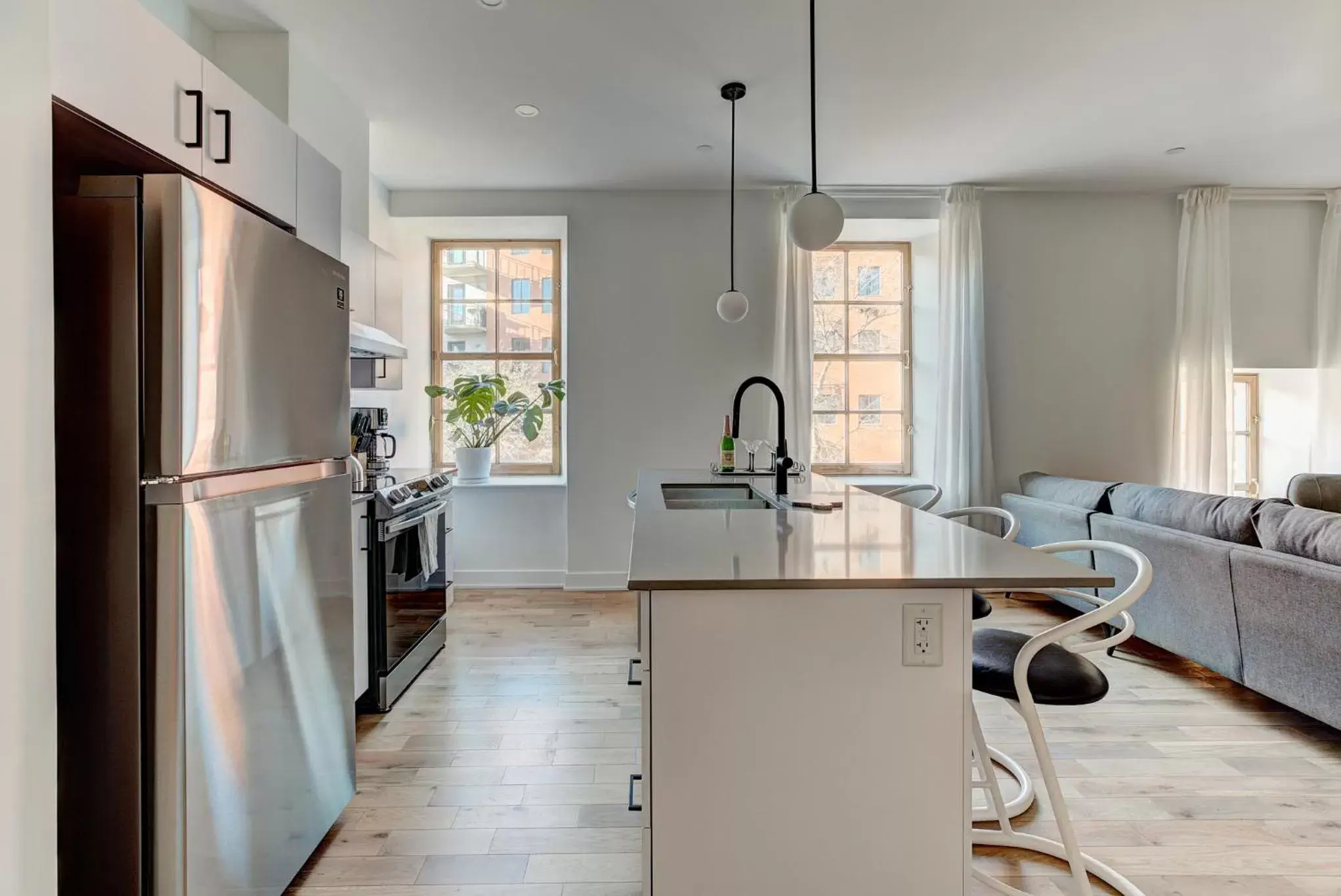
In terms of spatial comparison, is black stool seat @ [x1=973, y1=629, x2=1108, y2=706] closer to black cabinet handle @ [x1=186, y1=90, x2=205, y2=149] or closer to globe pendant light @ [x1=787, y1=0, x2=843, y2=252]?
globe pendant light @ [x1=787, y1=0, x2=843, y2=252]

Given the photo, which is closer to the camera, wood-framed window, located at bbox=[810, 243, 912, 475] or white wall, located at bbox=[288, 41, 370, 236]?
white wall, located at bbox=[288, 41, 370, 236]

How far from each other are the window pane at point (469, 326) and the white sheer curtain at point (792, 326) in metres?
2.13

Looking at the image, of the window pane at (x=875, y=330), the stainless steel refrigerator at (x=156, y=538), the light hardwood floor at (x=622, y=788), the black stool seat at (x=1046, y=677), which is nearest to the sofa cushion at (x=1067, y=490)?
the light hardwood floor at (x=622, y=788)

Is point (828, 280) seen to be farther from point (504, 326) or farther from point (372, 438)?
point (372, 438)

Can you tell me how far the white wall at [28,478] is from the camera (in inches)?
39.8

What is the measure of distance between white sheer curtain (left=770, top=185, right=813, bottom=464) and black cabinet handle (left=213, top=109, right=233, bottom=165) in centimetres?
341

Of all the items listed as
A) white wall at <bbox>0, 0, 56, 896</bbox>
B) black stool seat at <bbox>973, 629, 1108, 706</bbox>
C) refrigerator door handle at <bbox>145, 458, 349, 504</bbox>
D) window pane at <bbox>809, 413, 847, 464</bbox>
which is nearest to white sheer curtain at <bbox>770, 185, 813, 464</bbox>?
window pane at <bbox>809, 413, 847, 464</bbox>

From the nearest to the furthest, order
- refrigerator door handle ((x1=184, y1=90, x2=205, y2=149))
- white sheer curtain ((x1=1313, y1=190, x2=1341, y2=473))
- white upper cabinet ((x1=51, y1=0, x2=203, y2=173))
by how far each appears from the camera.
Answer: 1. white upper cabinet ((x1=51, y1=0, x2=203, y2=173))
2. refrigerator door handle ((x1=184, y1=90, x2=205, y2=149))
3. white sheer curtain ((x1=1313, y1=190, x2=1341, y2=473))

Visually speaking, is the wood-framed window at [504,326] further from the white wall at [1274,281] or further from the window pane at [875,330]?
the white wall at [1274,281]

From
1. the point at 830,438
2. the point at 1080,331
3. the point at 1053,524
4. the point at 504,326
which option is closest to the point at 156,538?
the point at 504,326

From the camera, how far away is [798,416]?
14.9 ft

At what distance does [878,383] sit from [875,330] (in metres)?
0.41

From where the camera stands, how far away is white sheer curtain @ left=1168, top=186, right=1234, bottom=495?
179 inches

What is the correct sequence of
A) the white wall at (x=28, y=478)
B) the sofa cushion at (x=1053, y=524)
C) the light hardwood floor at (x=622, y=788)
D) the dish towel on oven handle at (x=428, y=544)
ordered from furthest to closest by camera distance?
the sofa cushion at (x=1053, y=524)
the dish towel on oven handle at (x=428, y=544)
the light hardwood floor at (x=622, y=788)
the white wall at (x=28, y=478)
